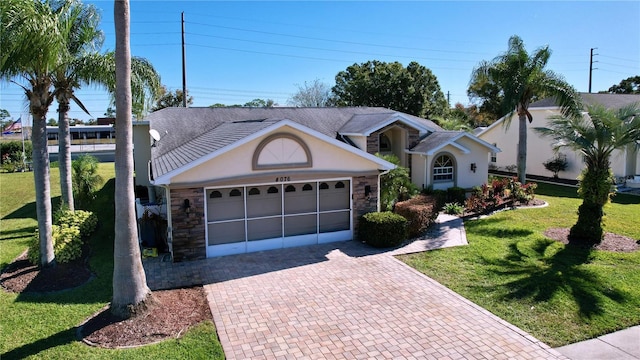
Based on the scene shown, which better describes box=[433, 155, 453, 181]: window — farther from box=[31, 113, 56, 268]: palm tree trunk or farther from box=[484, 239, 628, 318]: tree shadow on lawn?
box=[31, 113, 56, 268]: palm tree trunk

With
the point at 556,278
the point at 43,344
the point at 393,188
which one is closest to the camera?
the point at 43,344

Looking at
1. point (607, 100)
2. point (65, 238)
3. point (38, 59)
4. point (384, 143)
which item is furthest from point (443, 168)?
point (607, 100)

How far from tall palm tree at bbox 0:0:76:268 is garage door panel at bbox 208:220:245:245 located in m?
4.45

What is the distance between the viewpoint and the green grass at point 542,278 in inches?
368

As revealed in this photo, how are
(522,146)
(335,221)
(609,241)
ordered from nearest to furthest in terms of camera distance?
(609,241) < (335,221) < (522,146)

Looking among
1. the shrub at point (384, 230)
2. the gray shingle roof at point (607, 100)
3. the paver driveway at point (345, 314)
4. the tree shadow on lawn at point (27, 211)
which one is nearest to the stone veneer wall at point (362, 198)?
the shrub at point (384, 230)

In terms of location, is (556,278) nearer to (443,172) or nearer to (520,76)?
(443,172)

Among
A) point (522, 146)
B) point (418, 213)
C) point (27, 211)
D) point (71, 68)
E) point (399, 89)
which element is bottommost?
point (27, 211)

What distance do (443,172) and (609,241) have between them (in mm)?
8546

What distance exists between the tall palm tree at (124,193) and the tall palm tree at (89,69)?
3.84 m

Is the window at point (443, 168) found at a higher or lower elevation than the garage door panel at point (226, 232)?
higher

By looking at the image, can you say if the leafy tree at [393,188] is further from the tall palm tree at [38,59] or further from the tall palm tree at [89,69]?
the tall palm tree at [38,59]

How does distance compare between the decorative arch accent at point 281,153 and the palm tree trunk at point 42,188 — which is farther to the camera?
the decorative arch accent at point 281,153

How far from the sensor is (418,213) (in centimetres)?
1584
